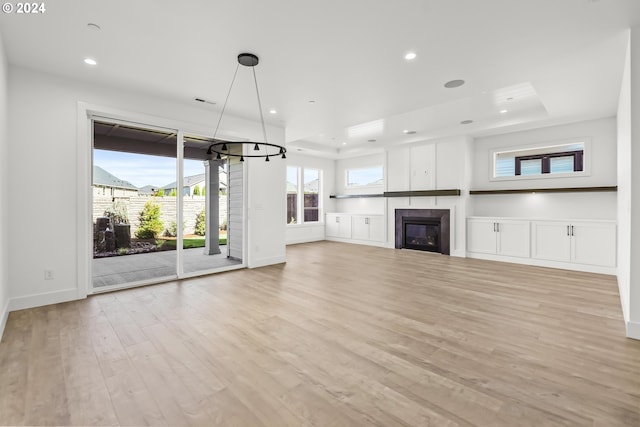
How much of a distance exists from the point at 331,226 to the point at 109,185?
6.41 m

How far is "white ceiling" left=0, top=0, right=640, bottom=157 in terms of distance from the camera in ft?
8.07

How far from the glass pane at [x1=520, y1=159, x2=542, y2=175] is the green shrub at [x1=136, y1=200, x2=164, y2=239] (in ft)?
24.9

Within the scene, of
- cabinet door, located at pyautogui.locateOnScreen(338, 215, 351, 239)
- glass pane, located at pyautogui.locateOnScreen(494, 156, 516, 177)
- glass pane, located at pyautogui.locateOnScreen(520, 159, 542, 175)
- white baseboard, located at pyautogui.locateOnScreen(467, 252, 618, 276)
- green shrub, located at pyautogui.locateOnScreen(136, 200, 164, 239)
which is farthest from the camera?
cabinet door, located at pyautogui.locateOnScreen(338, 215, 351, 239)

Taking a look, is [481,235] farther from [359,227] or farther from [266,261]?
[266,261]

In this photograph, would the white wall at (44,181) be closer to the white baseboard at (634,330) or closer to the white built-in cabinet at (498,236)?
the white baseboard at (634,330)

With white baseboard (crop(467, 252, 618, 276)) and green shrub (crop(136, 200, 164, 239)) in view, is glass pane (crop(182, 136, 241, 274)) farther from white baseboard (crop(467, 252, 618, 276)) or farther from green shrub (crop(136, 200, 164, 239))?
white baseboard (crop(467, 252, 618, 276))

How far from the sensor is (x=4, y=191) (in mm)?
3121

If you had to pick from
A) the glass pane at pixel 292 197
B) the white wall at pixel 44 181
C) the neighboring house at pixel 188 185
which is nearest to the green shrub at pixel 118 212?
the neighboring house at pixel 188 185

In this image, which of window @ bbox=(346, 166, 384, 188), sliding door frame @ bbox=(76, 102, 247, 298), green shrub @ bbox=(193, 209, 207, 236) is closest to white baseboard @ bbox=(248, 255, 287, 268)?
green shrub @ bbox=(193, 209, 207, 236)

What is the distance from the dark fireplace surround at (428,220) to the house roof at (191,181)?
512cm

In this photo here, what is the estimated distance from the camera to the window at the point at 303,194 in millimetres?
9211

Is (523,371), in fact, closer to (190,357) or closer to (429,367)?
(429,367)

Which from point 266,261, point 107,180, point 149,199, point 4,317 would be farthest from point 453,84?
point 4,317

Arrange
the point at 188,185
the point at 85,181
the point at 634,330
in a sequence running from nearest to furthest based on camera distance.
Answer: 1. the point at 634,330
2. the point at 85,181
3. the point at 188,185
